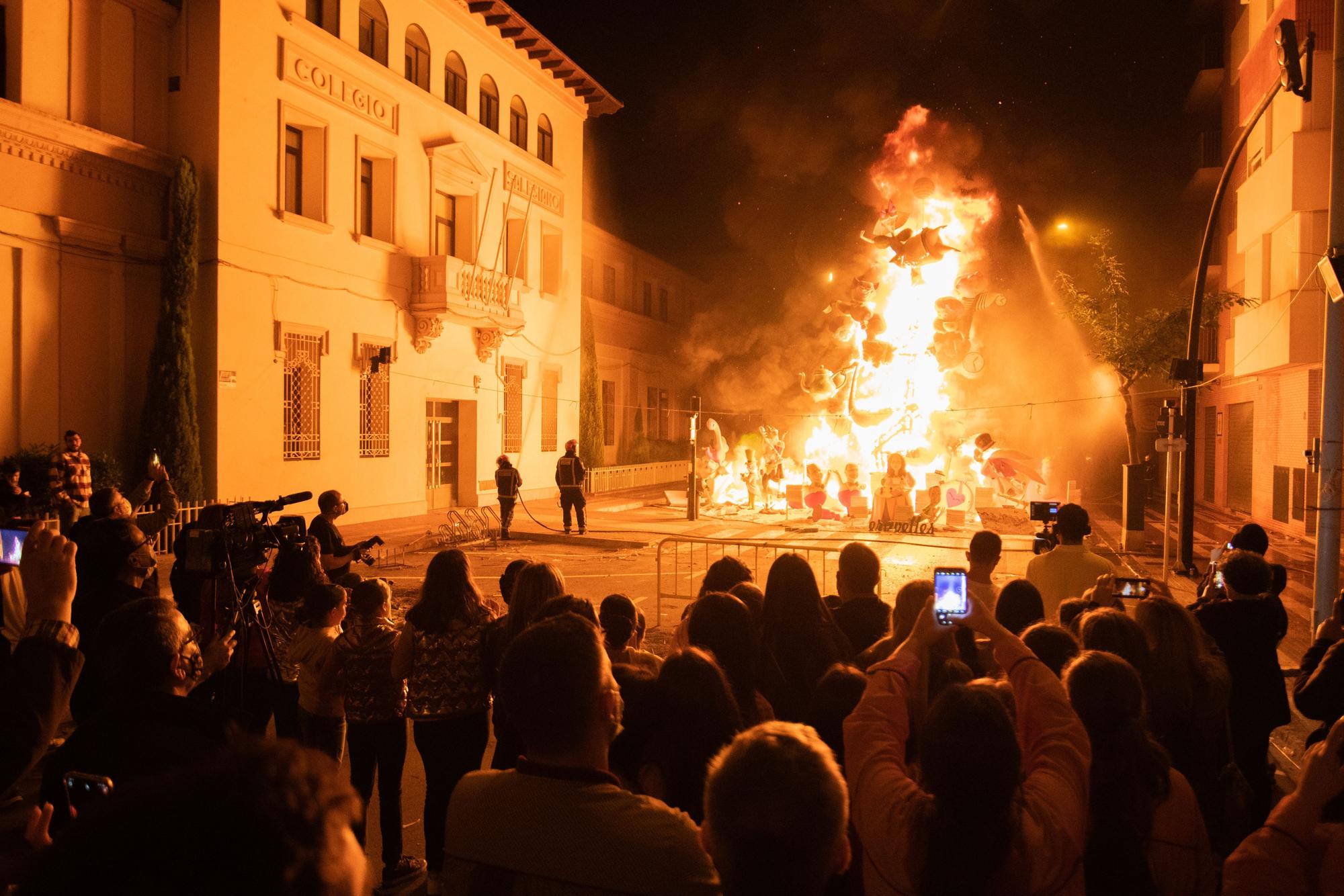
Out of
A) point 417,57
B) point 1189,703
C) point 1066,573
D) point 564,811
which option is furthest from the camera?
point 417,57

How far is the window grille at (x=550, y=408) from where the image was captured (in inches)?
1043

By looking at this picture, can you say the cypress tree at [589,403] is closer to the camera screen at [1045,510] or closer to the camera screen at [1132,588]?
the camera screen at [1045,510]

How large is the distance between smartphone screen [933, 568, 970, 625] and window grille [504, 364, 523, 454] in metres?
22.0

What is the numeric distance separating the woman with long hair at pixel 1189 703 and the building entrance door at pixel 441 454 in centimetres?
1947

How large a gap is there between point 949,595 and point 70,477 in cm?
1281

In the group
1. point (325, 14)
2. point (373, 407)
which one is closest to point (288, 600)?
point (373, 407)

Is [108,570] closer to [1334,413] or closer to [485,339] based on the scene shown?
[1334,413]

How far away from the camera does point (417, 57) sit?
2106 cm

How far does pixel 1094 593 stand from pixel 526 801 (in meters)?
3.75

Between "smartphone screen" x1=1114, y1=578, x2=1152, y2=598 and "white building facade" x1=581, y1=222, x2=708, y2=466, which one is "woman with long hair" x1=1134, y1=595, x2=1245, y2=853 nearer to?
"smartphone screen" x1=1114, y1=578, x2=1152, y2=598

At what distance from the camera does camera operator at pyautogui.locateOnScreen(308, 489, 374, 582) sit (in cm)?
725

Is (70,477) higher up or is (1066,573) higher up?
(70,477)

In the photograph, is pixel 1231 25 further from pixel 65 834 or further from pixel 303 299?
pixel 65 834

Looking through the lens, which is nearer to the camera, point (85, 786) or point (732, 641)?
point (85, 786)
